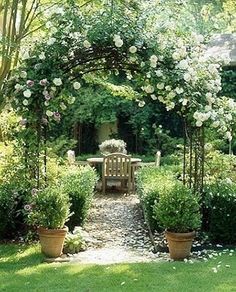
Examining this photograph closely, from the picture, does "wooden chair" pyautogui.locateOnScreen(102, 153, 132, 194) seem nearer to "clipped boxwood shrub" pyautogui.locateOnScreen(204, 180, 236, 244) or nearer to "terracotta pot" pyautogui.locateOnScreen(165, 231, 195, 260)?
"clipped boxwood shrub" pyautogui.locateOnScreen(204, 180, 236, 244)

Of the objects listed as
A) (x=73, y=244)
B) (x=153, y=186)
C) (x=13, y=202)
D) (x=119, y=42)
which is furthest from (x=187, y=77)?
(x=13, y=202)

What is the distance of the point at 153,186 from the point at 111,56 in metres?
2.10

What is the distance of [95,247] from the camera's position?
726cm

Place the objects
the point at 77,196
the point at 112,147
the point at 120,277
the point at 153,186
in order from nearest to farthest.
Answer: the point at 120,277
the point at 77,196
the point at 153,186
the point at 112,147

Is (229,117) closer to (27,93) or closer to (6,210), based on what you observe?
(27,93)

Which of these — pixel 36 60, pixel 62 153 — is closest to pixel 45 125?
pixel 36 60

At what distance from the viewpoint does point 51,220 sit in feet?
21.4

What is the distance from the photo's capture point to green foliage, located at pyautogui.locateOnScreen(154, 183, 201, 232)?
6363 millimetres

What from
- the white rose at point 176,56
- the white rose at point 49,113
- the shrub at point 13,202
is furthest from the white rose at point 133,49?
the shrub at point 13,202

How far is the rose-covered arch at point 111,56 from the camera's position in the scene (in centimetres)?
677

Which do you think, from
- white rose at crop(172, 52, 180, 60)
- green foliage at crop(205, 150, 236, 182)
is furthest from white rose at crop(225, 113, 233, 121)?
green foliage at crop(205, 150, 236, 182)

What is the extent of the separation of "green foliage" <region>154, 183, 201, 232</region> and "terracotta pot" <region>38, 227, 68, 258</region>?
1.27 m

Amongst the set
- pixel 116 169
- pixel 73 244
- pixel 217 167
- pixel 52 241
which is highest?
pixel 217 167

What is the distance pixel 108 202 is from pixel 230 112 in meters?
5.02
